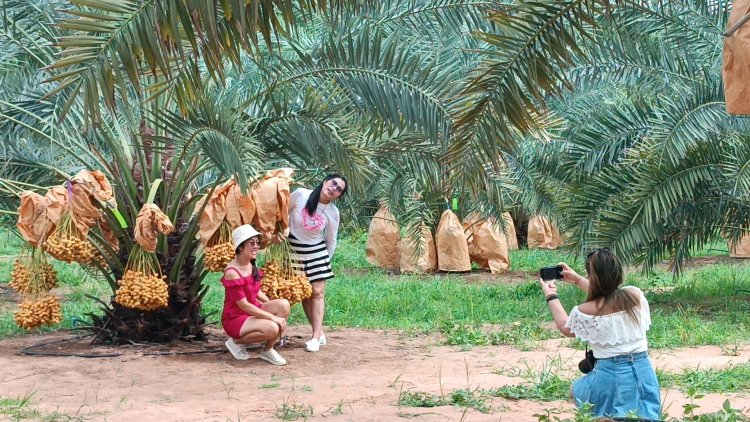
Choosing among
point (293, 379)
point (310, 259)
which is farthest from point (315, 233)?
point (293, 379)

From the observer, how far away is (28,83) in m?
10.2

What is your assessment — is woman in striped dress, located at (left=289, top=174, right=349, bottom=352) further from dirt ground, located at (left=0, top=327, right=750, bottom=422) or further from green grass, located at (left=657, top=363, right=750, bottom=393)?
green grass, located at (left=657, top=363, right=750, bottom=393)

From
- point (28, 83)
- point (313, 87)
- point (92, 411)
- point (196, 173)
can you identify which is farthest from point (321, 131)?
point (28, 83)

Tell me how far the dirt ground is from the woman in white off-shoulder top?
357mm

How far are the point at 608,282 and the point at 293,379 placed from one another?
2.65m

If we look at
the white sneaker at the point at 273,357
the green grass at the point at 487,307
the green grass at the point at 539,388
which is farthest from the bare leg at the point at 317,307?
the green grass at the point at 539,388

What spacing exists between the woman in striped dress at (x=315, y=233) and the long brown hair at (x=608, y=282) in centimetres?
316

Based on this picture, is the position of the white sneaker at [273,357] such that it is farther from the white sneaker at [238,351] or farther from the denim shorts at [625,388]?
the denim shorts at [625,388]

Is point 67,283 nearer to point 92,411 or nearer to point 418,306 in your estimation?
point 418,306

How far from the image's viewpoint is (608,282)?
512 centimetres

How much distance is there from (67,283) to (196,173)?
29.1ft

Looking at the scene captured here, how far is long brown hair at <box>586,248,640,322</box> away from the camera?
5.05 metres

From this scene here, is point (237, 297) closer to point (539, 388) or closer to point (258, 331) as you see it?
point (258, 331)

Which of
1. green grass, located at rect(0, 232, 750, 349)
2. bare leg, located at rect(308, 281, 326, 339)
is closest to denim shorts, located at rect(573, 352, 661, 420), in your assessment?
green grass, located at rect(0, 232, 750, 349)
